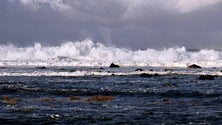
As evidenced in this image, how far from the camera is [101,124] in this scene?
26.0 m

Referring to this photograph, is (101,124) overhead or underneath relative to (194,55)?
underneath

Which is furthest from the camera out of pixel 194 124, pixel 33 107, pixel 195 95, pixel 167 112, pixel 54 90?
pixel 54 90

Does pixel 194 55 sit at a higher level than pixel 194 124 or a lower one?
higher

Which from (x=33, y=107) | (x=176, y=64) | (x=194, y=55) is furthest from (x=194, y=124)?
(x=194, y=55)

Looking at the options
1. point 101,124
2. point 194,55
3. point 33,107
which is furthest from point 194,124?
point 194,55

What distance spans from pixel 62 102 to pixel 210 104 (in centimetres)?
953

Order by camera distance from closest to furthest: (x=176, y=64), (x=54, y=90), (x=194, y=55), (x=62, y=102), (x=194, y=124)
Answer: (x=194, y=124) < (x=62, y=102) < (x=54, y=90) < (x=176, y=64) < (x=194, y=55)

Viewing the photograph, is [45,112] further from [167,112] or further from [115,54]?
[115,54]

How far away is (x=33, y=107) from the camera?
108 ft

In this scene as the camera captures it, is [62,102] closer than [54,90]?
Yes

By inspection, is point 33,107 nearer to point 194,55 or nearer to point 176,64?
point 176,64

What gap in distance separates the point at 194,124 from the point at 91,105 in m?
9.93

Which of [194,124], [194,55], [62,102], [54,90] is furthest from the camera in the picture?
[194,55]

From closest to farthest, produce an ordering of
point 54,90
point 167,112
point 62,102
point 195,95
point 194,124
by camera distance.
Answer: point 194,124 < point 167,112 < point 62,102 < point 195,95 < point 54,90
